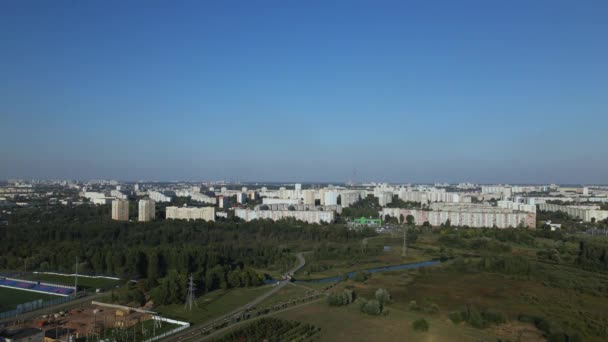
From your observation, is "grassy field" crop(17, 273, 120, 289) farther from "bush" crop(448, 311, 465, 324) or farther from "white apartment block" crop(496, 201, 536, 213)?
"white apartment block" crop(496, 201, 536, 213)

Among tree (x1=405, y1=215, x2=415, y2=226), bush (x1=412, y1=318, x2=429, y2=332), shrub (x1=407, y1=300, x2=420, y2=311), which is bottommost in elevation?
shrub (x1=407, y1=300, x2=420, y2=311)

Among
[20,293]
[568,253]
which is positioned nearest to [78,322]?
[20,293]

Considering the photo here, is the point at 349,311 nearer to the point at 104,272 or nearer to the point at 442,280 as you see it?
the point at 442,280

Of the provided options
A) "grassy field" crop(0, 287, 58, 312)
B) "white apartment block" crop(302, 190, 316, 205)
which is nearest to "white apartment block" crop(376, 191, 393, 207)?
"white apartment block" crop(302, 190, 316, 205)

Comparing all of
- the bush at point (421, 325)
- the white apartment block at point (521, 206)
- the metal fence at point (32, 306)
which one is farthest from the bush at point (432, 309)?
the white apartment block at point (521, 206)

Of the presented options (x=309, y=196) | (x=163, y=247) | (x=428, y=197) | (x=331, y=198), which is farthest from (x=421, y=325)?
(x=428, y=197)

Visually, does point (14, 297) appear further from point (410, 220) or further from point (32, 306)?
point (410, 220)
